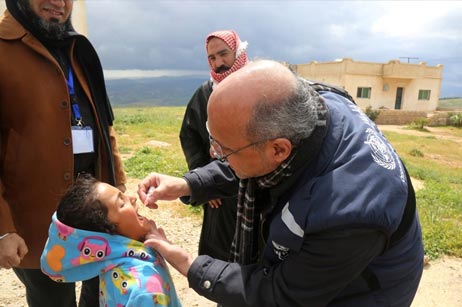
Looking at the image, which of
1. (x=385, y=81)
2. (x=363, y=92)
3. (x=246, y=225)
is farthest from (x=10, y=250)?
(x=385, y=81)

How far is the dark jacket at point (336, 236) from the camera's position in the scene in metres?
1.37

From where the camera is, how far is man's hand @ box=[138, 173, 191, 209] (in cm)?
228

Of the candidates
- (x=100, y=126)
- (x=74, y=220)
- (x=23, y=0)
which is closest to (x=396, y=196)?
(x=74, y=220)

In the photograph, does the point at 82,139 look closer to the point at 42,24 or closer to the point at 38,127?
the point at 38,127

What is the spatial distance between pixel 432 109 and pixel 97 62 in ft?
140

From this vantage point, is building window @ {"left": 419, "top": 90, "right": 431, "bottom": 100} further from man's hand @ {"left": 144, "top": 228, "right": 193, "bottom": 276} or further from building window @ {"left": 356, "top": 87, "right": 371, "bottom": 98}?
man's hand @ {"left": 144, "top": 228, "right": 193, "bottom": 276}

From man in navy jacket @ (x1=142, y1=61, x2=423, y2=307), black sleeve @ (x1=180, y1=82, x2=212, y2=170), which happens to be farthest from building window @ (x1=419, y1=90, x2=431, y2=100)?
man in navy jacket @ (x1=142, y1=61, x2=423, y2=307)

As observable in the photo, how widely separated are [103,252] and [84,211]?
23 centimetres

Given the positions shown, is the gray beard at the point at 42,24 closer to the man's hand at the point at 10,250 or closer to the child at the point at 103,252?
the child at the point at 103,252

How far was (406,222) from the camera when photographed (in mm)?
1580

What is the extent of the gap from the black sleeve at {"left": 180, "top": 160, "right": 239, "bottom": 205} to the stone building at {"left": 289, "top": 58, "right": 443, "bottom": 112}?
3215 centimetres

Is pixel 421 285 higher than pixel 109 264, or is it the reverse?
pixel 109 264

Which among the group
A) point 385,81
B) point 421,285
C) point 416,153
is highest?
point 385,81

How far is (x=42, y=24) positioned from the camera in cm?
228
